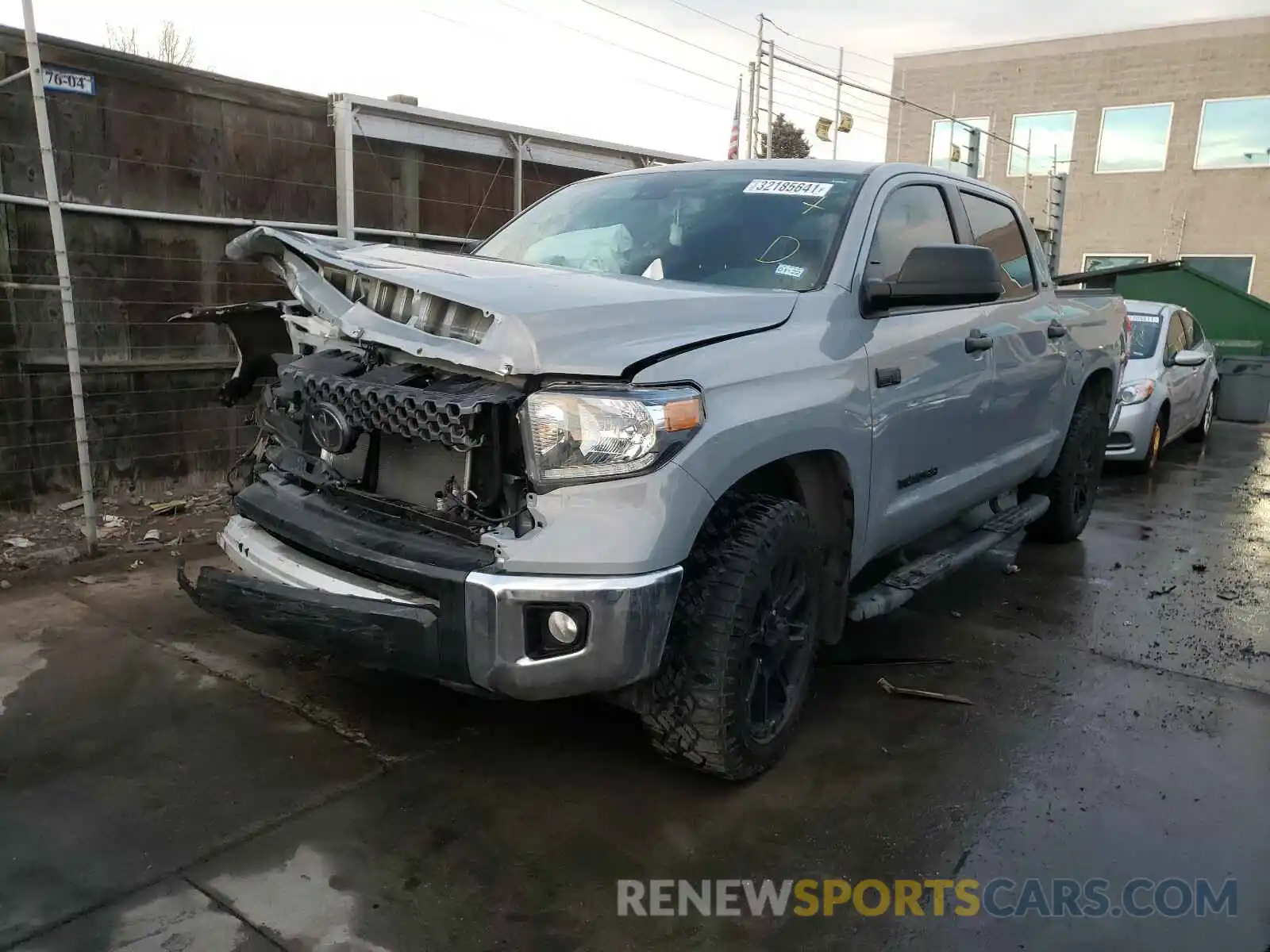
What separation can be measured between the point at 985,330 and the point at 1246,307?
1173 centimetres

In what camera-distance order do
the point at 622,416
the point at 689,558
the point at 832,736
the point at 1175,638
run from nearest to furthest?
the point at 622,416
the point at 689,558
the point at 832,736
the point at 1175,638

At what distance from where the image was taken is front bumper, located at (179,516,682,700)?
2547mm

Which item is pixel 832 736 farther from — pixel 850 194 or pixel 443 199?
pixel 443 199

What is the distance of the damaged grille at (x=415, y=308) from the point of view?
272 cm

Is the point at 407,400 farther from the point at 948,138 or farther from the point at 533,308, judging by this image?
the point at 948,138

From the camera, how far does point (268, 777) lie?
306cm

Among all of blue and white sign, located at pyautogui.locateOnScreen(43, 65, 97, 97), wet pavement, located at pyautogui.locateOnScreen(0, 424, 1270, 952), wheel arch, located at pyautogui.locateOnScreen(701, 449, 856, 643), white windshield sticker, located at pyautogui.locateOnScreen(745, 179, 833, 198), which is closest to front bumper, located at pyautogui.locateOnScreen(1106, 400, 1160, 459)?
wet pavement, located at pyautogui.locateOnScreen(0, 424, 1270, 952)

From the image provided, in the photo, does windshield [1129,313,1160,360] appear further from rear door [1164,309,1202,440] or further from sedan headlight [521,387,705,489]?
sedan headlight [521,387,705,489]

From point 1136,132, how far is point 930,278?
871 inches

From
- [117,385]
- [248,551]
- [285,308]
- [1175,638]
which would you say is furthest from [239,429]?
[1175,638]

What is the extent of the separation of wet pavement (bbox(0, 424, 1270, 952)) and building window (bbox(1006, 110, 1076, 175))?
825 inches

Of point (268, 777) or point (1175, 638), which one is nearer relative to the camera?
point (268, 777)

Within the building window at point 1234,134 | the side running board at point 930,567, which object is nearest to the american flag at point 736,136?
the building window at point 1234,134

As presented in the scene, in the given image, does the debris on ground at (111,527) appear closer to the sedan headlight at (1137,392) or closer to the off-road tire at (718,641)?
the off-road tire at (718,641)
